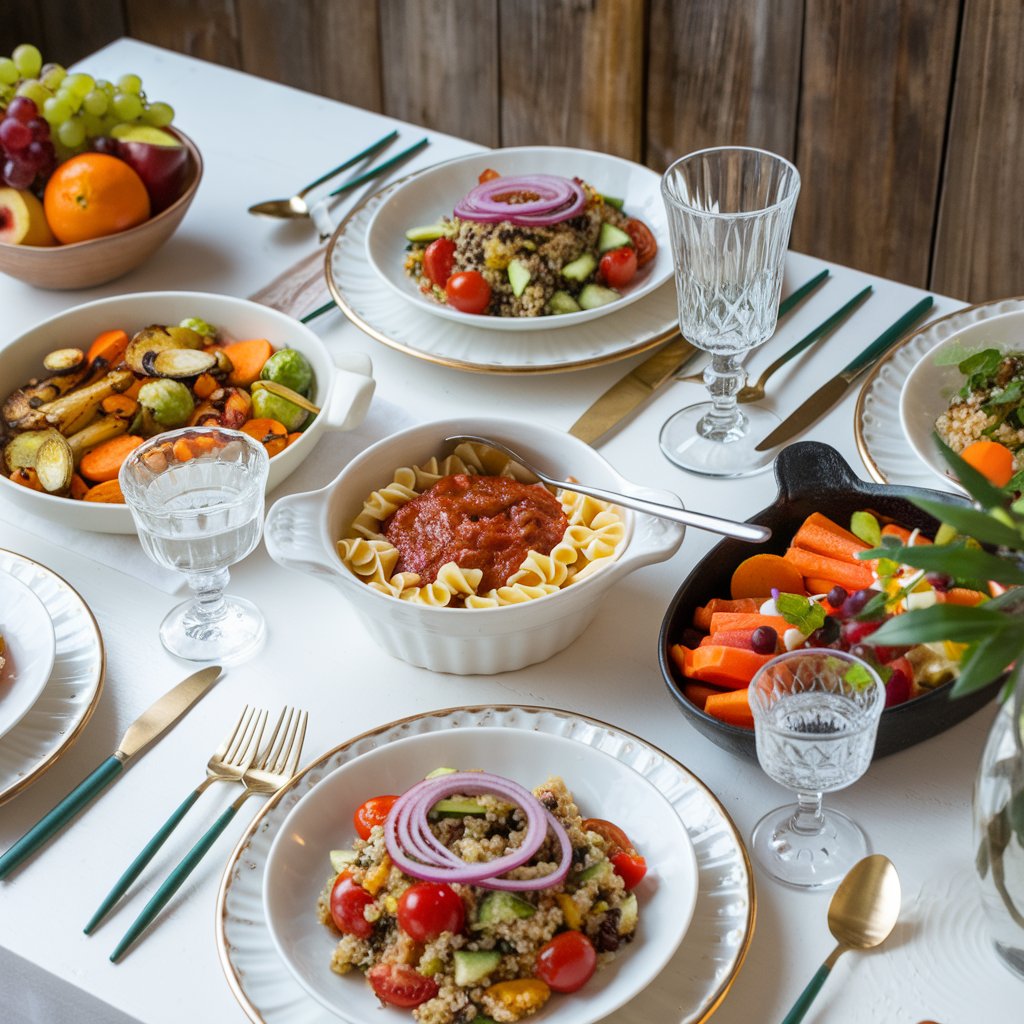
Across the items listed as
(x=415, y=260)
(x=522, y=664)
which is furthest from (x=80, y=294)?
(x=522, y=664)

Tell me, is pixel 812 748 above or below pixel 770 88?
above

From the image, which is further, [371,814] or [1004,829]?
[371,814]

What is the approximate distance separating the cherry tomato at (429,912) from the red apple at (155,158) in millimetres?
1365

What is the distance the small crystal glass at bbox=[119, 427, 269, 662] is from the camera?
1.37 metres

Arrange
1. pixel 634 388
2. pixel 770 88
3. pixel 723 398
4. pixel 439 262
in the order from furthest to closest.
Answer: pixel 770 88, pixel 439 262, pixel 634 388, pixel 723 398

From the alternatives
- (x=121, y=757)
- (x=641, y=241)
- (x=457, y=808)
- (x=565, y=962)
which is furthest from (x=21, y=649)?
(x=641, y=241)

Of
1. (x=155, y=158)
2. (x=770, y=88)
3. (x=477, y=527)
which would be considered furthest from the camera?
(x=770, y=88)

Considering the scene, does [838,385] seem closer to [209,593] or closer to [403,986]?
[209,593]

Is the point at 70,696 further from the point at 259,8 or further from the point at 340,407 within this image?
the point at 259,8

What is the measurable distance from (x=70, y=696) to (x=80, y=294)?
2.95ft

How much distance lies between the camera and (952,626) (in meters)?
0.88

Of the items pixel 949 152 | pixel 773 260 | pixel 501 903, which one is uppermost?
pixel 773 260

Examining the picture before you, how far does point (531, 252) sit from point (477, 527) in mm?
567

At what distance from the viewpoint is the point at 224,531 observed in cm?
137
